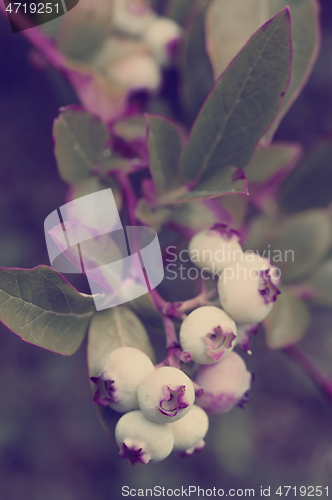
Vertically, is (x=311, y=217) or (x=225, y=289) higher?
(x=225, y=289)

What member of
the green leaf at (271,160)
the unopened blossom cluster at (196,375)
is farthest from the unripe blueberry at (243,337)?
the green leaf at (271,160)

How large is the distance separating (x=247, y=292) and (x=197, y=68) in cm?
72

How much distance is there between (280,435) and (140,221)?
1.46 metres

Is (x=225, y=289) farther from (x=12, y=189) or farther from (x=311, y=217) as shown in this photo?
(x=12, y=189)

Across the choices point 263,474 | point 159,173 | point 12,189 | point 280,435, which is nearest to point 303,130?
point 159,173

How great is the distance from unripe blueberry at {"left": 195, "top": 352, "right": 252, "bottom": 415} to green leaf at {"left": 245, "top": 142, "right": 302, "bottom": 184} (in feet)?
1.97

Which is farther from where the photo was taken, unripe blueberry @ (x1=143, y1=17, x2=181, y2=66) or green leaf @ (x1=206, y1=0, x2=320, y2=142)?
unripe blueberry @ (x1=143, y1=17, x2=181, y2=66)

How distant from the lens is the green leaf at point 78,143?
2.52ft

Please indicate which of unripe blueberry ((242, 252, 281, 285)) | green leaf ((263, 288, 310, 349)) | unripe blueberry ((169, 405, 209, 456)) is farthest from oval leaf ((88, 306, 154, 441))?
green leaf ((263, 288, 310, 349))

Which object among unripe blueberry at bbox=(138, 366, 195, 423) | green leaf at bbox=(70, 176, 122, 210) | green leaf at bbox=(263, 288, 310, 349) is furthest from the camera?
green leaf at bbox=(263, 288, 310, 349)

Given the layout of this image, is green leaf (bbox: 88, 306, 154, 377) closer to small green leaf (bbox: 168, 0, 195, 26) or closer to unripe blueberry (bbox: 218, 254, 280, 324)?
unripe blueberry (bbox: 218, 254, 280, 324)

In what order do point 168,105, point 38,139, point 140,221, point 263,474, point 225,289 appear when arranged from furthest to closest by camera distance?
1. point 263,474
2. point 38,139
3. point 168,105
4. point 140,221
5. point 225,289

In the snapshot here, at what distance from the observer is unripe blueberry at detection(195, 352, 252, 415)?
61cm

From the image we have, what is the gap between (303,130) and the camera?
1439 millimetres
